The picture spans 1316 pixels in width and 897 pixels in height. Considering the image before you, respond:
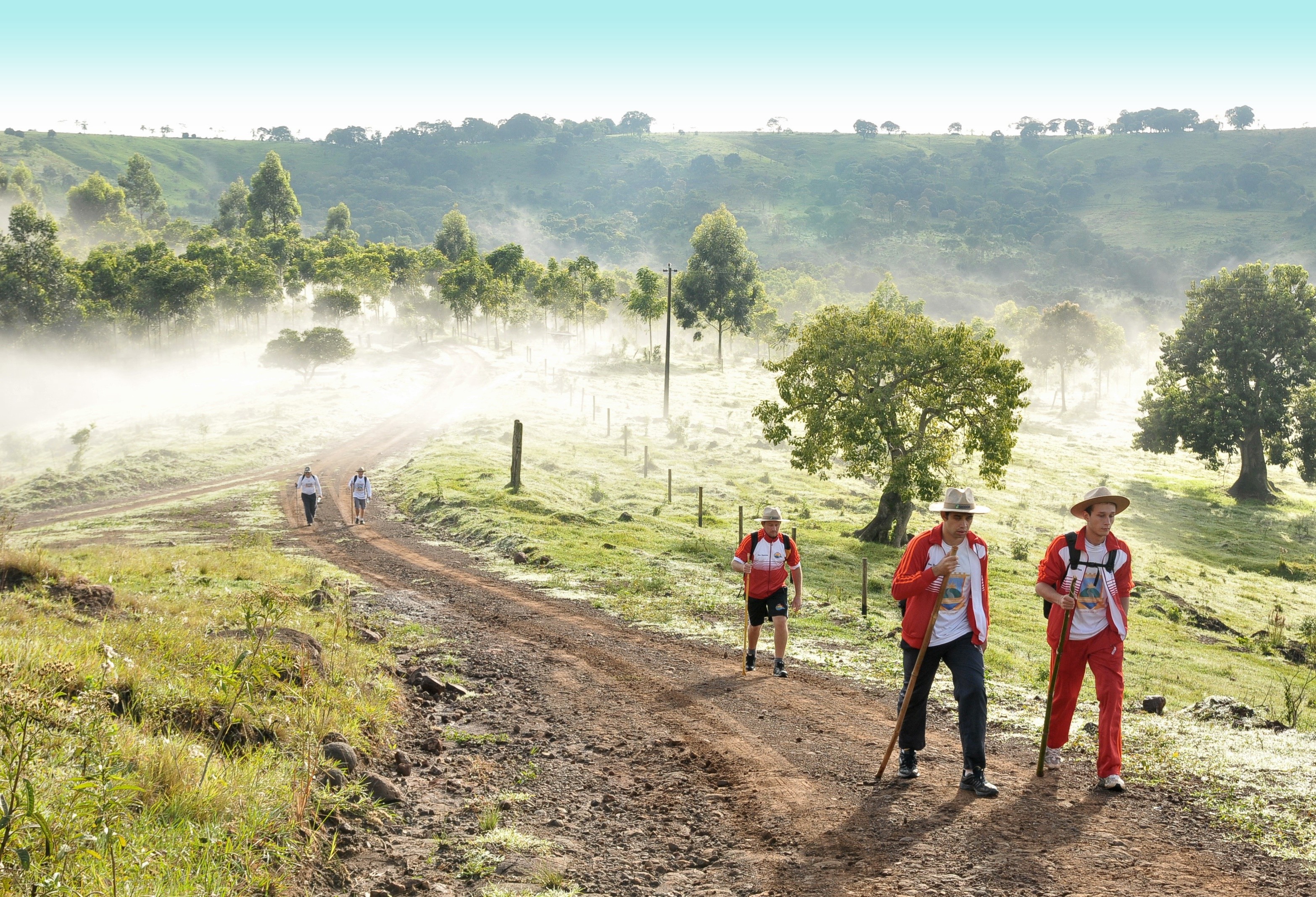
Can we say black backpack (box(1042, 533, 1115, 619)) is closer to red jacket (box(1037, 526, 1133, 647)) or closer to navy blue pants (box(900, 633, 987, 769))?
red jacket (box(1037, 526, 1133, 647))

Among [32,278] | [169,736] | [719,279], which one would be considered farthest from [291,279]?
[169,736]

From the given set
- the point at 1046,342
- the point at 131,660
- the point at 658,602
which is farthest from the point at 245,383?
the point at 1046,342

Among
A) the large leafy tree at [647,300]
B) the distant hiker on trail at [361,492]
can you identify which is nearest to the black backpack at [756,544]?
the distant hiker on trail at [361,492]

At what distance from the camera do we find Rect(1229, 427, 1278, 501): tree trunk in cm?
5462

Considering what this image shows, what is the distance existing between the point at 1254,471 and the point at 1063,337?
4882 cm

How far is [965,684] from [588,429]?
55.4 metres

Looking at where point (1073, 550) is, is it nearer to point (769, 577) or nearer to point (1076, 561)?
point (1076, 561)

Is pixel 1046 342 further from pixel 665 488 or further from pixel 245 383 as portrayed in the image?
pixel 245 383

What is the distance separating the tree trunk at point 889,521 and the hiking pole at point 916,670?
2578 centimetres

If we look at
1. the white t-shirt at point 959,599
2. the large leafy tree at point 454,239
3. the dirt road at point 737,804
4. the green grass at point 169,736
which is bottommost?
the dirt road at point 737,804

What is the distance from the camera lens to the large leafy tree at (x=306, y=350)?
78188 millimetres

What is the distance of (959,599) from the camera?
758 cm

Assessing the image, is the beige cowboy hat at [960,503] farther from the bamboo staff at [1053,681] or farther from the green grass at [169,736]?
the green grass at [169,736]

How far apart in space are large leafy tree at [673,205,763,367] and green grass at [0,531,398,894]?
8327 cm
